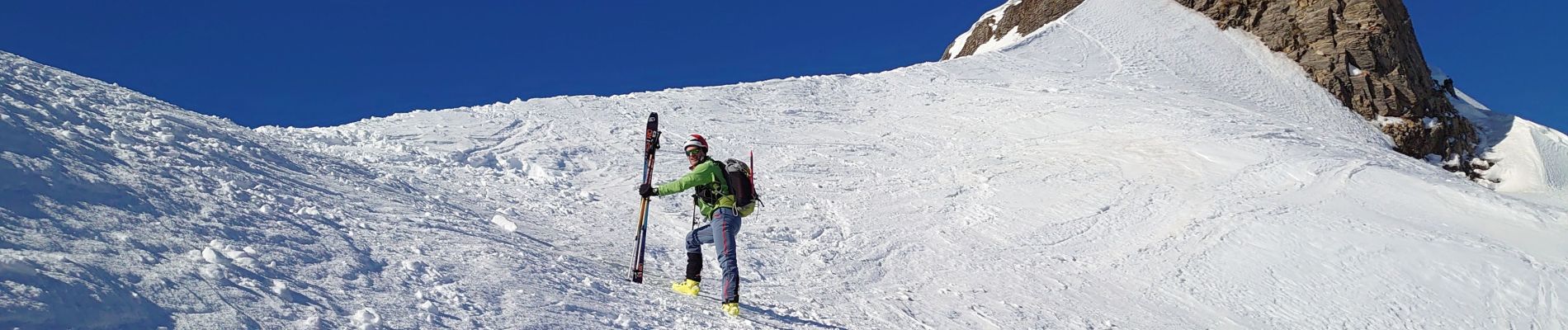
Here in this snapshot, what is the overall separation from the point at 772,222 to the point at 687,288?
401 centimetres

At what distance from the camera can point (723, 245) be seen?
7.11m

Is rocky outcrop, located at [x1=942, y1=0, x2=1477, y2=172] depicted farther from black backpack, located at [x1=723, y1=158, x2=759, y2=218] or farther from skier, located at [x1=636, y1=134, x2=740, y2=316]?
skier, located at [x1=636, y1=134, x2=740, y2=316]

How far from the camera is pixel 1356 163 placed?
16.1m

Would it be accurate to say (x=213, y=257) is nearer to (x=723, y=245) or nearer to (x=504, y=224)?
(x=723, y=245)

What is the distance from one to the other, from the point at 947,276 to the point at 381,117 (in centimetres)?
1056

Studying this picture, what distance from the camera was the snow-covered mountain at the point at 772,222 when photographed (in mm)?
5961

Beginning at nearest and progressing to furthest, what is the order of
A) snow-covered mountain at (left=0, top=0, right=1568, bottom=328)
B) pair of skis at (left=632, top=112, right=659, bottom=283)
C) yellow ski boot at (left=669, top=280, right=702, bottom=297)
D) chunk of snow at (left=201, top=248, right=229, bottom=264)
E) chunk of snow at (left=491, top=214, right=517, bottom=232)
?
1. chunk of snow at (left=201, top=248, right=229, bottom=264)
2. snow-covered mountain at (left=0, top=0, right=1568, bottom=328)
3. yellow ski boot at (left=669, top=280, right=702, bottom=297)
4. pair of skis at (left=632, top=112, right=659, bottom=283)
5. chunk of snow at (left=491, top=214, right=517, bottom=232)

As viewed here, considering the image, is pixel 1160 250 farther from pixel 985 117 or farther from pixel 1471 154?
pixel 1471 154

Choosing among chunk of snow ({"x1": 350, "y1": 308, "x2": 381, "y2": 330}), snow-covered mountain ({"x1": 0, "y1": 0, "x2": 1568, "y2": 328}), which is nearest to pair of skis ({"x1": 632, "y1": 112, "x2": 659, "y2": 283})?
snow-covered mountain ({"x1": 0, "y1": 0, "x2": 1568, "y2": 328})

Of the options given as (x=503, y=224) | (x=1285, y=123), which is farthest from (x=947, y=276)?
(x=1285, y=123)

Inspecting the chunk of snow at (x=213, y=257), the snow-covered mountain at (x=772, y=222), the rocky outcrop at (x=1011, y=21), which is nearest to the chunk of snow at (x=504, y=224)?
the snow-covered mountain at (x=772, y=222)

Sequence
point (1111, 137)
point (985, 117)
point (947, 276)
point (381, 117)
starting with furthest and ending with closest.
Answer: point (985, 117), point (1111, 137), point (381, 117), point (947, 276)

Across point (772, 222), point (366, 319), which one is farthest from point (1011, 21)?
point (366, 319)

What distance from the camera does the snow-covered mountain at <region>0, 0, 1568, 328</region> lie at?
5.96m
